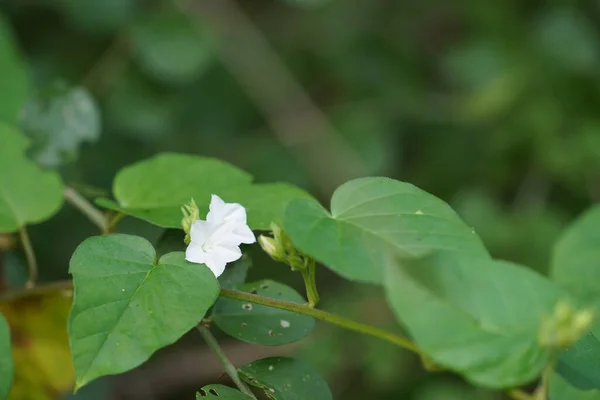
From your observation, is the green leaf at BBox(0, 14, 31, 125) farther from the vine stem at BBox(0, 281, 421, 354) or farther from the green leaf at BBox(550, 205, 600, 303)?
the green leaf at BBox(550, 205, 600, 303)

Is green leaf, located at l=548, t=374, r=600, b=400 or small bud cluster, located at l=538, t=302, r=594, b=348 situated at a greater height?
small bud cluster, located at l=538, t=302, r=594, b=348

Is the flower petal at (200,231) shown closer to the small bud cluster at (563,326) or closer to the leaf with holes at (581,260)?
the small bud cluster at (563,326)

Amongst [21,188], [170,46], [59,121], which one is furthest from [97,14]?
[21,188]

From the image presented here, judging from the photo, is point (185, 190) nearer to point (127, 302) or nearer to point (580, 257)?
point (127, 302)

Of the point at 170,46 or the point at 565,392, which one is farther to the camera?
the point at 170,46

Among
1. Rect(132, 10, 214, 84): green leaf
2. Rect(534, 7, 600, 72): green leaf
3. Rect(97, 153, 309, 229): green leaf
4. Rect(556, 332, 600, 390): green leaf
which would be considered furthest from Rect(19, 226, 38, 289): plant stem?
Rect(534, 7, 600, 72): green leaf

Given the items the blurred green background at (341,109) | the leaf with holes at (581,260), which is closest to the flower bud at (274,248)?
the leaf with holes at (581,260)

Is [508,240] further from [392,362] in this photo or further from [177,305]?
[177,305]
